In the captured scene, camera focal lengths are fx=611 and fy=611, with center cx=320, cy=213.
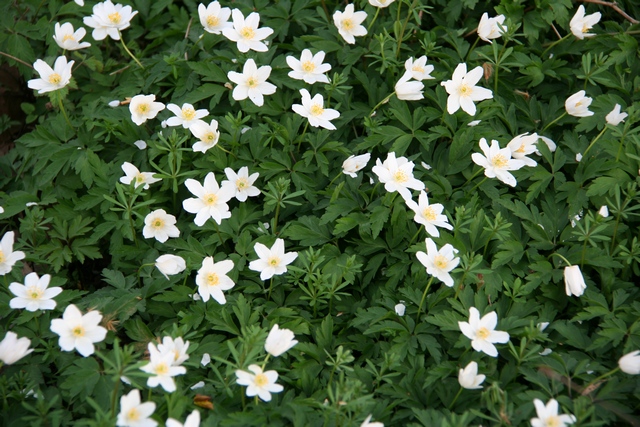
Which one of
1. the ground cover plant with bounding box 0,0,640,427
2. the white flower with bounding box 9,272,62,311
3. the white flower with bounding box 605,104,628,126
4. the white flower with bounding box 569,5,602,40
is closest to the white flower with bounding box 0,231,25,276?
the ground cover plant with bounding box 0,0,640,427

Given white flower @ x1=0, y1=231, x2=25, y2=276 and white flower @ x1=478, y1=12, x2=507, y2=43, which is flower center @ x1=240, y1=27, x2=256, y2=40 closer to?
white flower @ x1=478, y1=12, x2=507, y2=43

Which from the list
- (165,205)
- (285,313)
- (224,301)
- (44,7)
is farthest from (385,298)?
(44,7)

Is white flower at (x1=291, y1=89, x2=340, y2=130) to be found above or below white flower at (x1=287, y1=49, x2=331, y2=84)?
below

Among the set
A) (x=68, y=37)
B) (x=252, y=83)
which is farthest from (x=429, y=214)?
(x=68, y=37)

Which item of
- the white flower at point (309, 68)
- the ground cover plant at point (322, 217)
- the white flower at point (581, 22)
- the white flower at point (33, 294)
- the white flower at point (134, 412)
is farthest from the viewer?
the white flower at point (581, 22)

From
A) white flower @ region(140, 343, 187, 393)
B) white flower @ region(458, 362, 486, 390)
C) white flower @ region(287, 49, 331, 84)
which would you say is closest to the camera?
white flower @ region(140, 343, 187, 393)

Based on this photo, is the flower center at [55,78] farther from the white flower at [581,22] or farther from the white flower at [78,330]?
the white flower at [581,22]

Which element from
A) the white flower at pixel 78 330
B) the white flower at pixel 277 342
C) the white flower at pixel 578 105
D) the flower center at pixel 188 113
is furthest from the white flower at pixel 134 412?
the white flower at pixel 578 105
